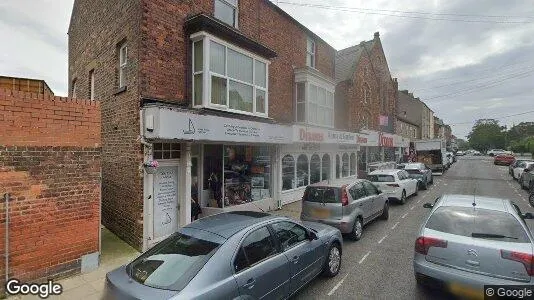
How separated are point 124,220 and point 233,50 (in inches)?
228

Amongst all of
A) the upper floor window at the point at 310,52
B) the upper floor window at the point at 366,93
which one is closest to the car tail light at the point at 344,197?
the upper floor window at the point at 310,52

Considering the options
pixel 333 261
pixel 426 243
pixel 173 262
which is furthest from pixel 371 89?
pixel 173 262

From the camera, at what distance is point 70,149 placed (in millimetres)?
5953

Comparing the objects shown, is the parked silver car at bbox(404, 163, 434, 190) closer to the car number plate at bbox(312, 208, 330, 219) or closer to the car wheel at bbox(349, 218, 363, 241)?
the car wheel at bbox(349, 218, 363, 241)

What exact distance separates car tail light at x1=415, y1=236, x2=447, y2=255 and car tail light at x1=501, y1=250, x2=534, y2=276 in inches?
29.2

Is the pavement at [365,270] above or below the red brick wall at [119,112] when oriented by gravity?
below

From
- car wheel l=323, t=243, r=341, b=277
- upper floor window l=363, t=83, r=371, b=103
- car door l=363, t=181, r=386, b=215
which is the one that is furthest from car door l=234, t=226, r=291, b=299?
upper floor window l=363, t=83, r=371, b=103

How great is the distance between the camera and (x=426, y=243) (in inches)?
194

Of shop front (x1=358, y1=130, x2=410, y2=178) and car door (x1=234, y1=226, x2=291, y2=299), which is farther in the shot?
shop front (x1=358, y1=130, x2=410, y2=178)

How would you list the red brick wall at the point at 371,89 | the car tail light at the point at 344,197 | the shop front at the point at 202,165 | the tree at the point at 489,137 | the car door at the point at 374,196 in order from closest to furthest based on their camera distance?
1. the shop front at the point at 202,165
2. the car tail light at the point at 344,197
3. the car door at the point at 374,196
4. the red brick wall at the point at 371,89
5. the tree at the point at 489,137

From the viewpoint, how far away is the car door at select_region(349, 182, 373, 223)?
8.55 metres

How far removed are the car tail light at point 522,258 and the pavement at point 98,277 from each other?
5.88 m
